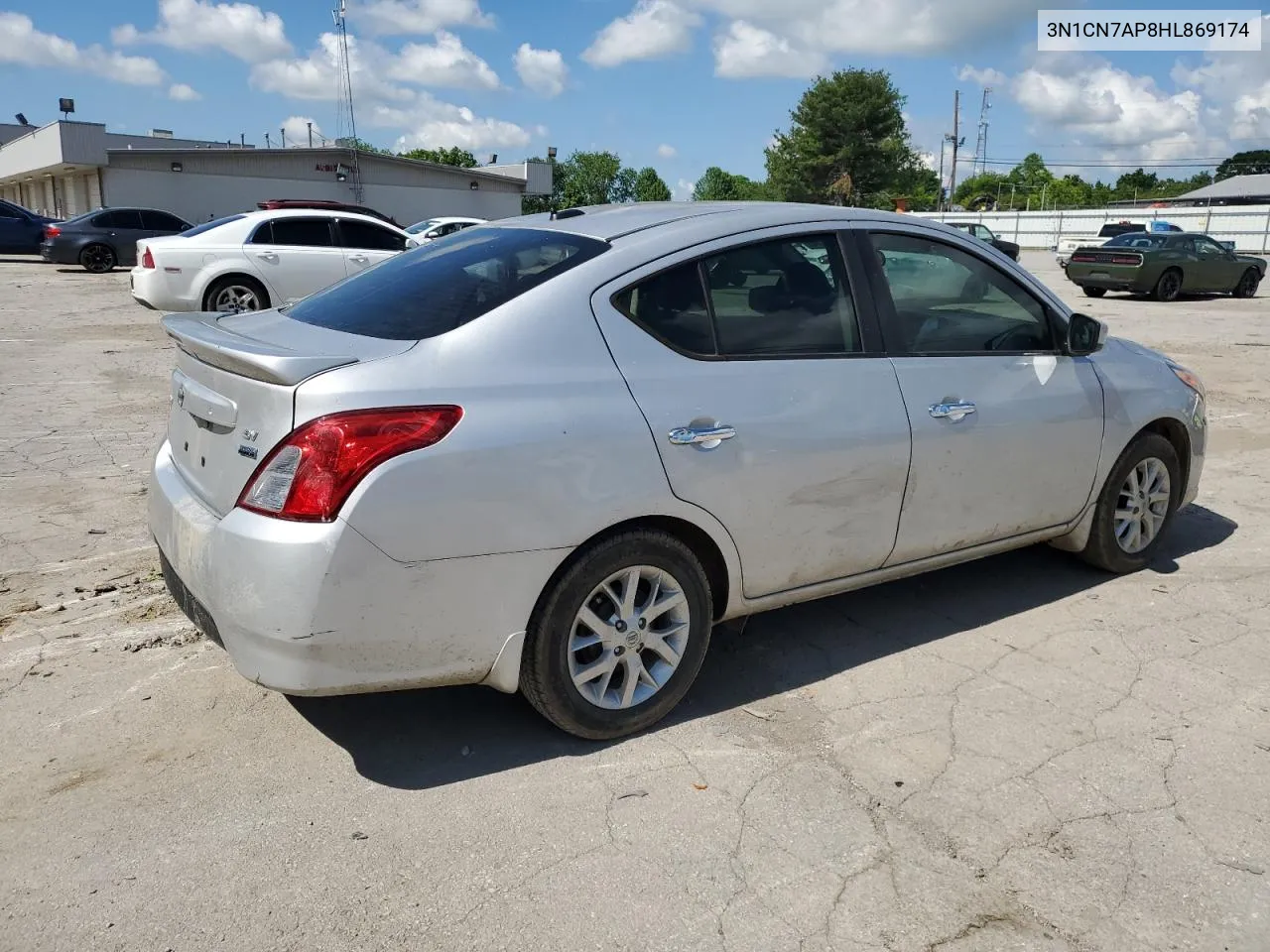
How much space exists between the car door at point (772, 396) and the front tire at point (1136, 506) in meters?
1.47

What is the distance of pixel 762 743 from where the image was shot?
3.36m

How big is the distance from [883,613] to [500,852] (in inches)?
90.1

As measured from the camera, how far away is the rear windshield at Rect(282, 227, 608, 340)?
321 cm

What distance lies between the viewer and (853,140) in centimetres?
6756

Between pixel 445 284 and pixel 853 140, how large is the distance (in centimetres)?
6926

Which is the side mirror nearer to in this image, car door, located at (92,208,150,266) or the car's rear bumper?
the car's rear bumper

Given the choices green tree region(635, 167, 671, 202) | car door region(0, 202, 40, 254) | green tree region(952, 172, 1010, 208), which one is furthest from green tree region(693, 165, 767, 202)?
car door region(0, 202, 40, 254)

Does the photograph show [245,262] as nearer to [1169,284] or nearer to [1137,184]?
[1169,284]

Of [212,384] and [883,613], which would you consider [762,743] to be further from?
[212,384]

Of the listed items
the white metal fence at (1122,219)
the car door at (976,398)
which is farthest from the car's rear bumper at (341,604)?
the white metal fence at (1122,219)

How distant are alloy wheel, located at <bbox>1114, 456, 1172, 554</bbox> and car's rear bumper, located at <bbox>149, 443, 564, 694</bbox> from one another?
3101 mm

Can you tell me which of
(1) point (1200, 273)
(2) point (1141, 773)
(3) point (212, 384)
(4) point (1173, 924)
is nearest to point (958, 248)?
(2) point (1141, 773)

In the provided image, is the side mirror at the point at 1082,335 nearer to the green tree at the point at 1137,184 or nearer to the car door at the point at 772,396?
the car door at the point at 772,396

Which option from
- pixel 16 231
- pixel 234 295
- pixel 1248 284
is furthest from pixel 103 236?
pixel 1248 284
